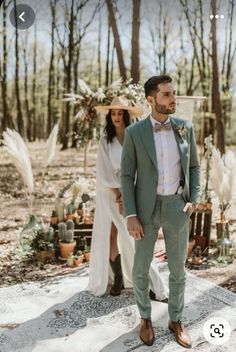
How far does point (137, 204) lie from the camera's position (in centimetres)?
270

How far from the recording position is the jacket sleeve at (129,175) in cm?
266

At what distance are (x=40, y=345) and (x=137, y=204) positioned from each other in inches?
44.4

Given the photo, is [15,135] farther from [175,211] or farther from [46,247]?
[175,211]

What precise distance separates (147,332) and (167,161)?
3.76 feet

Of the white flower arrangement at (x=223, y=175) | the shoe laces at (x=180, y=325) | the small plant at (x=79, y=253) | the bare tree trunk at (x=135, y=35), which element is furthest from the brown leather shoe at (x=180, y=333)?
the bare tree trunk at (x=135, y=35)

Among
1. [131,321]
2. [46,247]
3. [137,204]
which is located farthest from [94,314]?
[46,247]

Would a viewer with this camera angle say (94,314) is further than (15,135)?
No

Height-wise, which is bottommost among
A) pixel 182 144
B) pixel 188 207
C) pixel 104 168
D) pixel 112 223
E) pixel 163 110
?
pixel 112 223

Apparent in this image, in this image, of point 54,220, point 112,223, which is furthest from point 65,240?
point 112,223

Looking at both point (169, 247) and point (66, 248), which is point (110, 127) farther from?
point (66, 248)

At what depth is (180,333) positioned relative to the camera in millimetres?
2809

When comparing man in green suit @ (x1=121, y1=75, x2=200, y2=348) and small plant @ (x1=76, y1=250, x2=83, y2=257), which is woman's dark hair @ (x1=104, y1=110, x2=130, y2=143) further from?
small plant @ (x1=76, y1=250, x2=83, y2=257)

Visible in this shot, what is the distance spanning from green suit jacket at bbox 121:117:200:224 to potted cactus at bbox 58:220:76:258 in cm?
185

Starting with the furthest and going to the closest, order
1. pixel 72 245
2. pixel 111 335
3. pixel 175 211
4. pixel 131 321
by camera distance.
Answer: pixel 72 245 < pixel 131 321 < pixel 111 335 < pixel 175 211
